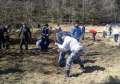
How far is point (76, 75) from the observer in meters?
12.8

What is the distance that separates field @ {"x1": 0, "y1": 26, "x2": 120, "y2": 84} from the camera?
12.2 metres

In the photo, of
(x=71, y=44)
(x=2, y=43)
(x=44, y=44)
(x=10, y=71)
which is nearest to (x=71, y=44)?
(x=71, y=44)

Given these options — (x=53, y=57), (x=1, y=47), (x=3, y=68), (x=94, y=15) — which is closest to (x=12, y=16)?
(x=1, y=47)

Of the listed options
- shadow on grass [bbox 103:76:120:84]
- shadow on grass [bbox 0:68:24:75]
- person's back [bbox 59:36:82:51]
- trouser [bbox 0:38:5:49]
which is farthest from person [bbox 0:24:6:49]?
shadow on grass [bbox 103:76:120:84]

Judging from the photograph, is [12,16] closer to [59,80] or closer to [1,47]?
[1,47]

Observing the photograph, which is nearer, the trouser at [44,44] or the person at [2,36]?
the person at [2,36]

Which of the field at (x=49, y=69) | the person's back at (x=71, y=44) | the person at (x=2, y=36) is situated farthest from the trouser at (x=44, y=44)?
the person's back at (x=71, y=44)

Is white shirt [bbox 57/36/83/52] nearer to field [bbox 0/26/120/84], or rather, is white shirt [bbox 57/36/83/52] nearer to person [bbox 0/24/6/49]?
field [bbox 0/26/120/84]

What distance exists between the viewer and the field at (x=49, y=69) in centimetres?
1219

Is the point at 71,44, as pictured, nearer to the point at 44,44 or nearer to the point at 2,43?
the point at 44,44

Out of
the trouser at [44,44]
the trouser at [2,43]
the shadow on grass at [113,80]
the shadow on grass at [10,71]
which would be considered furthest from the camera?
the trouser at [2,43]

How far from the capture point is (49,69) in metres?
14.0

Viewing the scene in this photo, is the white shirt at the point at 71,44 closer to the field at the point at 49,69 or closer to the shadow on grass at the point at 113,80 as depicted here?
the field at the point at 49,69

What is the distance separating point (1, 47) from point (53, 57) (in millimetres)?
4299
